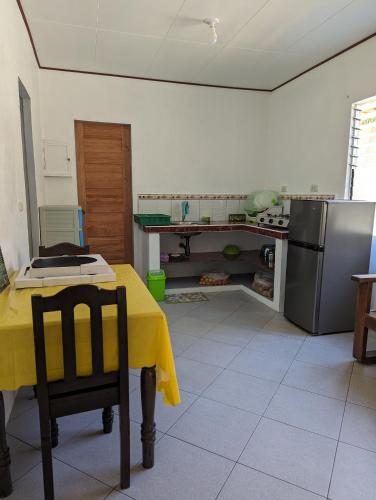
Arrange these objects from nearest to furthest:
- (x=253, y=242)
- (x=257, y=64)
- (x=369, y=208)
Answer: (x=369, y=208) < (x=257, y=64) < (x=253, y=242)

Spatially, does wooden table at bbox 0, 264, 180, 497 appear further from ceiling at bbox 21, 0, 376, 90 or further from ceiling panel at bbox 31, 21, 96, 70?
ceiling panel at bbox 31, 21, 96, 70

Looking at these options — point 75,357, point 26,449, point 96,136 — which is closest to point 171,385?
point 75,357

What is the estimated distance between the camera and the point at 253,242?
5.03m

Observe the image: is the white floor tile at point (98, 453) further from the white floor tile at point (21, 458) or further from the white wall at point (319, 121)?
the white wall at point (319, 121)

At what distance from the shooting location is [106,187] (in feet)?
14.4

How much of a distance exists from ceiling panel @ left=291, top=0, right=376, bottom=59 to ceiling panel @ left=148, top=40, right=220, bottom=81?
35.4 inches

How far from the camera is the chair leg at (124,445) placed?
1.40 m

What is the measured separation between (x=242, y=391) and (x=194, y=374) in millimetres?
362

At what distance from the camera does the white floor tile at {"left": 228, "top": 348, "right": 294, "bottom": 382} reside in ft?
7.81

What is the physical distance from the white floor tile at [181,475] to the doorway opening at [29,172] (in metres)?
2.28

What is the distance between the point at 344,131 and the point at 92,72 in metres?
2.95

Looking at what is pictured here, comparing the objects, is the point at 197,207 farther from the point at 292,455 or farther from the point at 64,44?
the point at 292,455

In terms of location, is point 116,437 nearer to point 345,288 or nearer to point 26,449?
point 26,449

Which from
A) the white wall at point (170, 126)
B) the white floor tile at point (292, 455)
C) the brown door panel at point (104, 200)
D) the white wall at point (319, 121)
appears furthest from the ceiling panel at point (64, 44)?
the white floor tile at point (292, 455)
